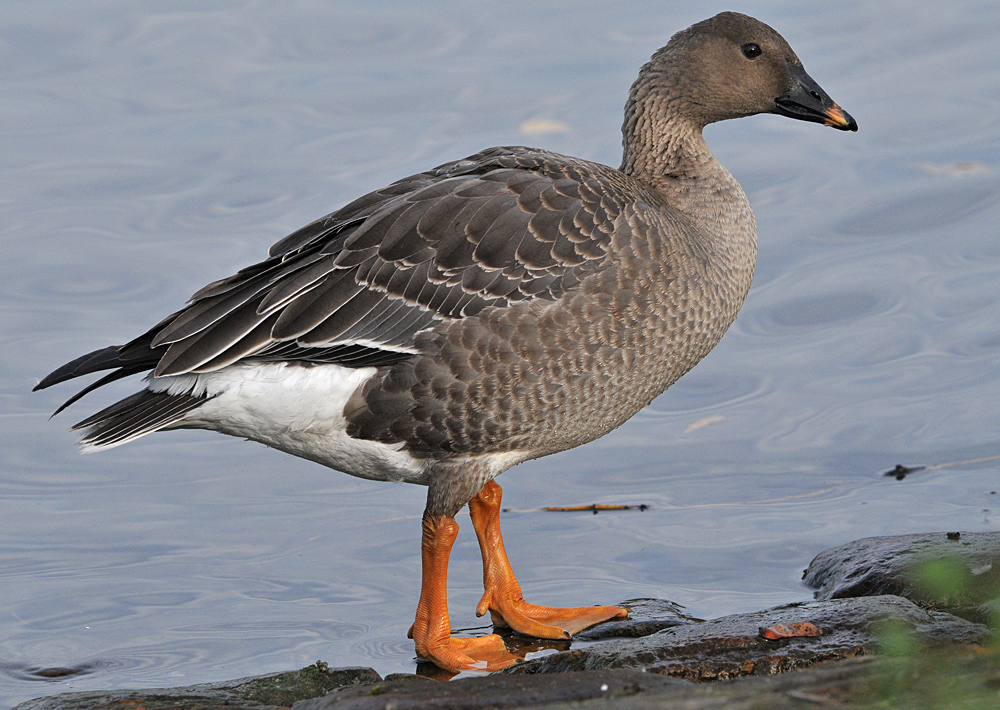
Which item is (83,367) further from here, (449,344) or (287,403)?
(449,344)

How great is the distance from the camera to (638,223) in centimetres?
643

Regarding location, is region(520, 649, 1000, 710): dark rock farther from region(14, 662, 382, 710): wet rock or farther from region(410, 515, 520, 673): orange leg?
region(410, 515, 520, 673): orange leg

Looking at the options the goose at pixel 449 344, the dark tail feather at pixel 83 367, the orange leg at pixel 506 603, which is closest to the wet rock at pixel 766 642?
the orange leg at pixel 506 603

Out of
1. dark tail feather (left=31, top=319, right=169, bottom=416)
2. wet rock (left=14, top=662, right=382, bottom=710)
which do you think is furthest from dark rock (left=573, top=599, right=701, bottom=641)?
dark tail feather (left=31, top=319, right=169, bottom=416)

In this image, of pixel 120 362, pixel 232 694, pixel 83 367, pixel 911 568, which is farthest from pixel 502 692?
pixel 83 367

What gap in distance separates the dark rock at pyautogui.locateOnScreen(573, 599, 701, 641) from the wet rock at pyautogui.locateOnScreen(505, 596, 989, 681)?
24.8 inches

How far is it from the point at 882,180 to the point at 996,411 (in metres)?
3.30

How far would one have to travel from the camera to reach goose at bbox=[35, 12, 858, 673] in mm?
6211

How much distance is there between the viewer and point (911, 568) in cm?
601

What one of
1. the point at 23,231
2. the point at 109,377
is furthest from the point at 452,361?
the point at 23,231

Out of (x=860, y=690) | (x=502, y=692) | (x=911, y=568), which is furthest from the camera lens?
(x=911, y=568)

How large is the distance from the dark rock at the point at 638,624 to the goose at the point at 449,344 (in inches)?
2.2

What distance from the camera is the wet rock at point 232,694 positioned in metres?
5.30

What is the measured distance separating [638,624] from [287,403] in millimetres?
2058
